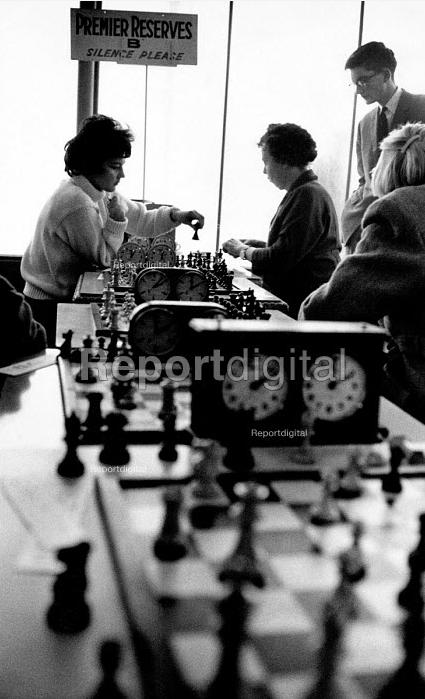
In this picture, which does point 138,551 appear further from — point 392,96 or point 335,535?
point 392,96

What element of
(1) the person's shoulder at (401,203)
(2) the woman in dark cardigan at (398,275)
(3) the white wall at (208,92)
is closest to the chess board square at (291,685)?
(2) the woman in dark cardigan at (398,275)

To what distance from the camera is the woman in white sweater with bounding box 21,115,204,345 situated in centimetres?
377

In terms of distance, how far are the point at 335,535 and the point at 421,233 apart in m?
1.46

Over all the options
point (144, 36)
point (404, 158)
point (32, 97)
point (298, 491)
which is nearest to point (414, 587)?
point (298, 491)

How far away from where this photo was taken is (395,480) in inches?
53.1

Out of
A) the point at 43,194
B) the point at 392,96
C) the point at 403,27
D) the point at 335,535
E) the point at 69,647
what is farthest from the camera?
the point at 43,194

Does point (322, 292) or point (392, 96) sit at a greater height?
point (392, 96)

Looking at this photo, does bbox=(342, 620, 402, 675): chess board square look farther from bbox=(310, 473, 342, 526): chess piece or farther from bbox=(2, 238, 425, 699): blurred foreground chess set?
bbox=(310, 473, 342, 526): chess piece

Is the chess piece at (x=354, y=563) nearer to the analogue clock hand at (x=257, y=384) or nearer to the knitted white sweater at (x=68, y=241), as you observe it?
the analogue clock hand at (x=257, y=384)

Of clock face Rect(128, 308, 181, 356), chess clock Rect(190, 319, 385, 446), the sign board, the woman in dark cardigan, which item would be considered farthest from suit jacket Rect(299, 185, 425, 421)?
the sign board

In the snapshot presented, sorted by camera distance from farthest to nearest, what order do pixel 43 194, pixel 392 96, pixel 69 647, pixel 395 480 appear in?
pixel 43 194
pixel 392 96
pixel 395 480
pixel 69 647

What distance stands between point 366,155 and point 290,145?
2.22 ft

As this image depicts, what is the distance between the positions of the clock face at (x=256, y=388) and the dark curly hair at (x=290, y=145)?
3.00 metres

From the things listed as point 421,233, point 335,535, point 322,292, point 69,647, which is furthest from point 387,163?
point 69,647
